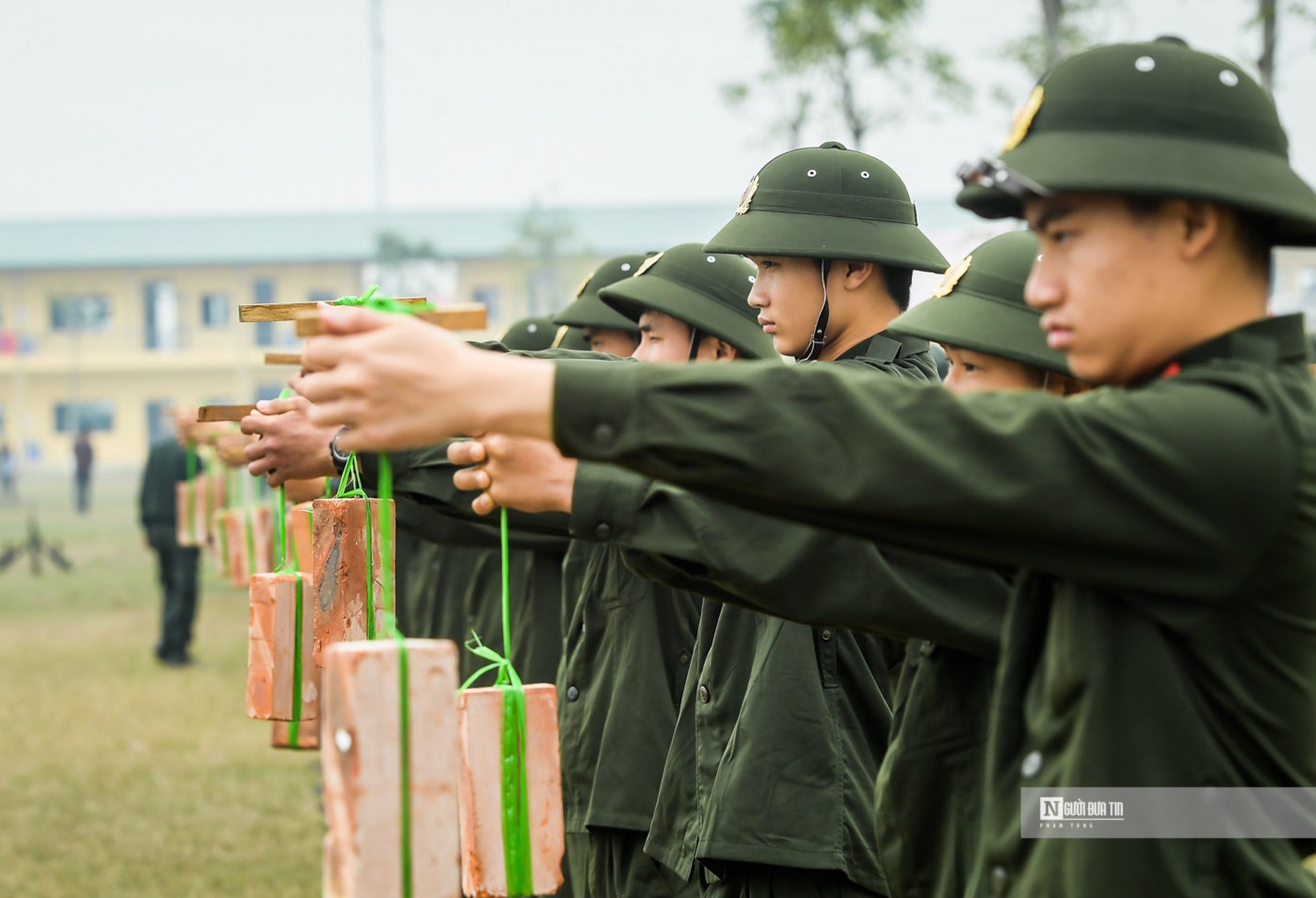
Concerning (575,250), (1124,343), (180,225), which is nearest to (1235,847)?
(1124,343)

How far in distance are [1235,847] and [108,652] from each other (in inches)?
587

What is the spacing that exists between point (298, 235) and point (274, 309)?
58.1 m

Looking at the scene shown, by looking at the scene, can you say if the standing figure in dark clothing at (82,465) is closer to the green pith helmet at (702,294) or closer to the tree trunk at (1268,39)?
the tree trunk at (1268,39)

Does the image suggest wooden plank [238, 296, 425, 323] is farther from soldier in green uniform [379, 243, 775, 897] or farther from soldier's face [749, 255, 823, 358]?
soldier in green uniform [379, 243, 775, 897]

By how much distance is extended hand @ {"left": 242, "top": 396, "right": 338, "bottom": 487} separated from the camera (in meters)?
3.50

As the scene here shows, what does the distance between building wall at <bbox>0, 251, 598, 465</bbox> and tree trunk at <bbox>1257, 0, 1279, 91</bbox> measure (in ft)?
153

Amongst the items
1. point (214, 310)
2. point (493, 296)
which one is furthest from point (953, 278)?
point (214, 310)

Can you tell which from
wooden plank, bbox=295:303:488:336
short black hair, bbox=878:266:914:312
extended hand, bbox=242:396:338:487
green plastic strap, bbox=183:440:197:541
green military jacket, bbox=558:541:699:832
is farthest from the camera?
green plastic strap, bbox=183:440:197:541

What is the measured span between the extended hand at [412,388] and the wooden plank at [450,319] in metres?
0.24

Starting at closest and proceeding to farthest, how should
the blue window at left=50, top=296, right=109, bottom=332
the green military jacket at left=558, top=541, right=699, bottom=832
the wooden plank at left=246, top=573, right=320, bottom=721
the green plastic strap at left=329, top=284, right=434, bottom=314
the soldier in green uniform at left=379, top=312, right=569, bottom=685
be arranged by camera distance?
the green plastic strap at left=329, top=284, right=434, bottom=314 → the wooden plank at left=246, top=573, right=320, bottom=721 → the green military jacket at left=558, top=541, right=699, bottom=832 → the soldier in green uniform at left=379, top=312, right=569, bottom=685 → the blue window at left=50, top=296, right=109, bottom=332

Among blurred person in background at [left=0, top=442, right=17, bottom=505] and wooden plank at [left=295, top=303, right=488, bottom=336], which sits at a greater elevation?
wooden plank at [left=295, top=303, right=488, bottom=336]

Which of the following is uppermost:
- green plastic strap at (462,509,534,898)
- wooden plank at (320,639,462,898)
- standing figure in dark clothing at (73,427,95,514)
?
wooden plank at (320,639,462,898)

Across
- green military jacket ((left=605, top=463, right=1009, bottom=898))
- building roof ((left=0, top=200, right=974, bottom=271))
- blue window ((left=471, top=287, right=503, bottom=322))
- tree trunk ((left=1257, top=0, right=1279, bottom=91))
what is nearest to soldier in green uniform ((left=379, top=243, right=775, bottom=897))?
green military jacket ((left=605, top=463, right=1009, bottom=898))

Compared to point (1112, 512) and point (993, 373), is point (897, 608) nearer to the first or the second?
point (993, 373)
